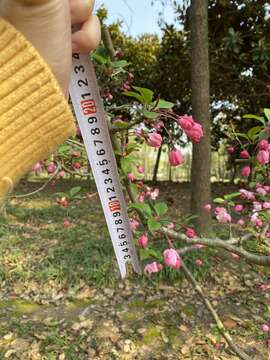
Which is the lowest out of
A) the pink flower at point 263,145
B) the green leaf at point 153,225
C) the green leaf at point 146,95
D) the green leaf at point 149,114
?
the green leaf at point 153,225

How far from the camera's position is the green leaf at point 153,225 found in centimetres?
160

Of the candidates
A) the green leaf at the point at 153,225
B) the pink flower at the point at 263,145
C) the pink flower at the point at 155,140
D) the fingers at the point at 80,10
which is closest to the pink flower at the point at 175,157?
the pink flower at the point at 155,140

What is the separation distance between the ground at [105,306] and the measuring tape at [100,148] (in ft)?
6.07

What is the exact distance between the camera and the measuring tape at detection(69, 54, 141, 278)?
0.75 meters

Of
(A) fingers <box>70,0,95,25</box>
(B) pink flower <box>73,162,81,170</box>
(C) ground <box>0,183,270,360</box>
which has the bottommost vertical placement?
(C) ground <box>0,183,270,360</box>

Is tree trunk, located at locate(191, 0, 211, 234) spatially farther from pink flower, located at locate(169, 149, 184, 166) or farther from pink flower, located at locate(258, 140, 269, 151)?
pink flower, located at locate(169, 149, 184, 166)

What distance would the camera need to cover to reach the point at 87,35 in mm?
514

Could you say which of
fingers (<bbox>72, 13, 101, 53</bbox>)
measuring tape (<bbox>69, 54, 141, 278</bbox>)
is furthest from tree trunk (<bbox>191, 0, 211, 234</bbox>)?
fingers (<bbox>72, 13, 101, 53</bbox>)

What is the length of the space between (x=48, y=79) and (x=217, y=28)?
A: 21.0ft

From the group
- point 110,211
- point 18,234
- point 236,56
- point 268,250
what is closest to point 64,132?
point 110,211

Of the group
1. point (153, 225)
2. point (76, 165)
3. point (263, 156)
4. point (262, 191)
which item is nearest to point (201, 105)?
point (262, 191)

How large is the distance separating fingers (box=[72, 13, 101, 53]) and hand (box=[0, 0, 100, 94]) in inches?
0.9

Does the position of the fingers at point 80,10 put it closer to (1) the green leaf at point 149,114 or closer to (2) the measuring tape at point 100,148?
(2) the measuring tape at point 100,148

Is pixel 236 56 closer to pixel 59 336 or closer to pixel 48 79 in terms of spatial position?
pixel 59 336
